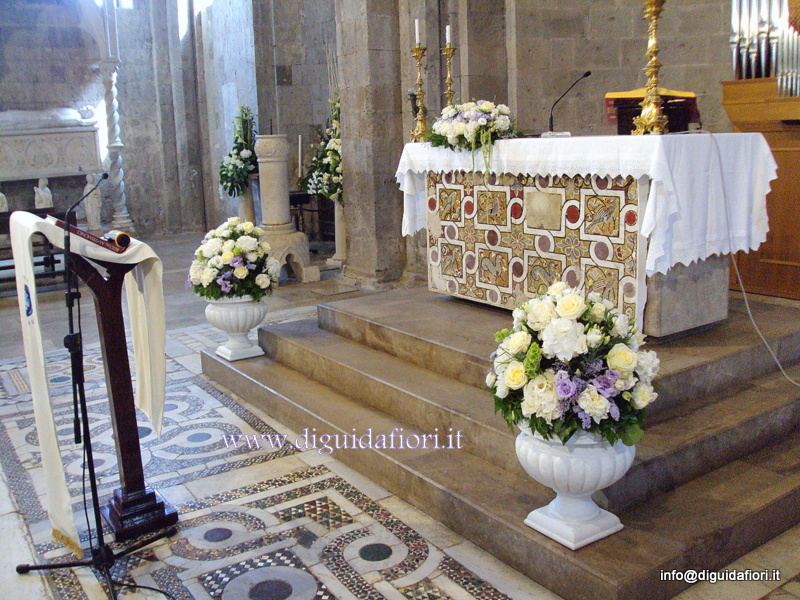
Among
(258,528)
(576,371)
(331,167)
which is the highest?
(331,167)

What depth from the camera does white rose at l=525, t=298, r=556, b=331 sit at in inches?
99.5

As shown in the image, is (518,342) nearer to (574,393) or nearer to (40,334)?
(574,393)

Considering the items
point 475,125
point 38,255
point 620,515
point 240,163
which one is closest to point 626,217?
point 475,125

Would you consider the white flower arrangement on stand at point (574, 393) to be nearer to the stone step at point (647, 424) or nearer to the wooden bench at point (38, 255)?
the stone step at point (647, 424)

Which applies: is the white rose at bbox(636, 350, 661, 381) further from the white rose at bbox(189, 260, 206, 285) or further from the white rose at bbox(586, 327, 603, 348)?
the white rose at bbox(189, 260, 206, 285)

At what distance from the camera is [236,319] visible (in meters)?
5.03

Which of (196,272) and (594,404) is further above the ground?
(196,272)

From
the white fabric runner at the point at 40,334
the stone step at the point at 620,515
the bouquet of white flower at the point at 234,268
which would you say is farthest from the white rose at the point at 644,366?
the bouquet of white flower at the point at 234,268

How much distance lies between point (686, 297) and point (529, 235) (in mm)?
888

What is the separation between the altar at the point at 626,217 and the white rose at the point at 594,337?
115 cm

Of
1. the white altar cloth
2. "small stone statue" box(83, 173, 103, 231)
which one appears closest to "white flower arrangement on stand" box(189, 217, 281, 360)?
the white altar cloth

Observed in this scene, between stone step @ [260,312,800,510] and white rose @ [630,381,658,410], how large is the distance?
1.69 feet

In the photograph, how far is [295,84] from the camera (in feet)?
34.4

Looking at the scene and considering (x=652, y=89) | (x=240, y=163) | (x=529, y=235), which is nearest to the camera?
(x=652, y=89)
